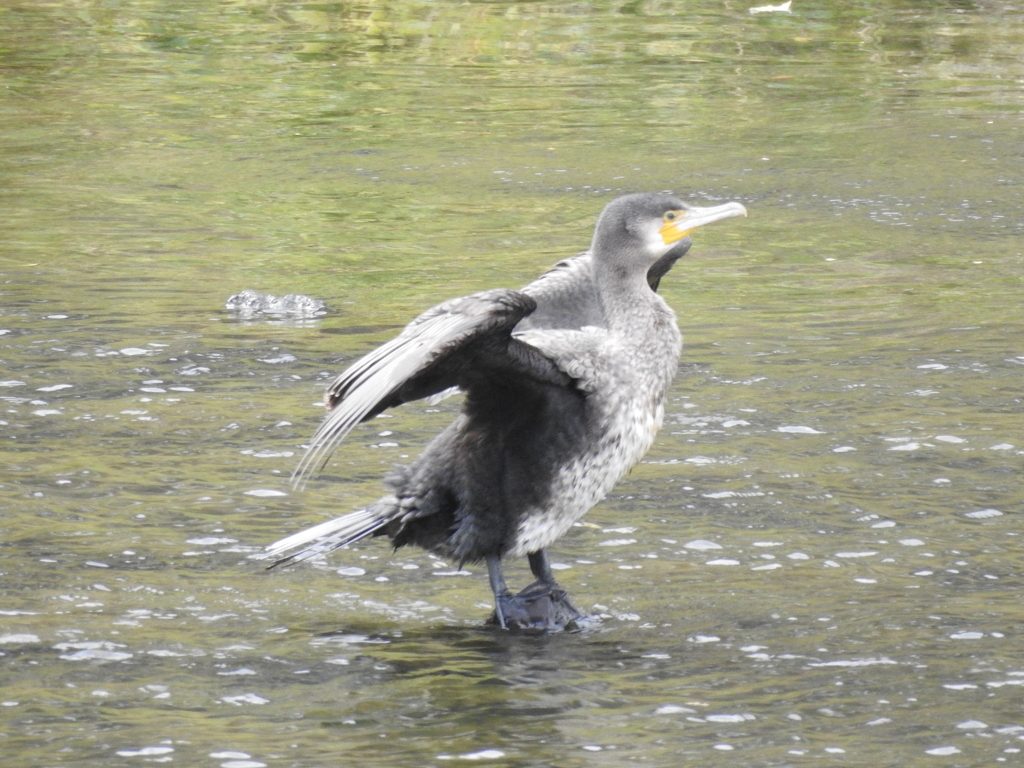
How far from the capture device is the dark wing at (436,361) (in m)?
4.42

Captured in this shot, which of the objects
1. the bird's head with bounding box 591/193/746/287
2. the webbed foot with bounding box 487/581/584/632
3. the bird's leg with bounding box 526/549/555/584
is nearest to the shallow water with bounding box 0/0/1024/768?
the webbed foot with bounding box 487/581/584/632

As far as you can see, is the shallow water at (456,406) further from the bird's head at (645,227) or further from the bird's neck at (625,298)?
the bird's head at (645,227)

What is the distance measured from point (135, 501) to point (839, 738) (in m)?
2.96

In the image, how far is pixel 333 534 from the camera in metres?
5.16

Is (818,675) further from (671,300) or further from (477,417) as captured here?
(671,300)

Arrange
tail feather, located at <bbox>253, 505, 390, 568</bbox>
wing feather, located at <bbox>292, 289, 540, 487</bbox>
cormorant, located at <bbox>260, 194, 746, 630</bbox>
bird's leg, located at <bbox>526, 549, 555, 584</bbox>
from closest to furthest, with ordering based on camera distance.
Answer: wing feather, located at <bbox>292, 289, 540, 487</bbox>, cormorant, located at <bbox>260, 194, 746, 630</bbox>, tail feather, located at <bbox>253, 505, 390, 568</bbox>, bird's leg, located at <bbox>526, 549, 555, 584</bbox>

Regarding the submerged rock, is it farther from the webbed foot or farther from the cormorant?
the webbed foot

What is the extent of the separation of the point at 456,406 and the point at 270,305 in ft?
6.18

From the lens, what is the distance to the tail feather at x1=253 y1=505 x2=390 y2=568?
16.8 ft

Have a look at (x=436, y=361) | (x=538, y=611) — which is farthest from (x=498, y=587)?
(x=436, y=361)

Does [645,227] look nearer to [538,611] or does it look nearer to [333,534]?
[538,611]

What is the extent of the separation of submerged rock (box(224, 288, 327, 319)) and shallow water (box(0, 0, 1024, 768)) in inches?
3.6

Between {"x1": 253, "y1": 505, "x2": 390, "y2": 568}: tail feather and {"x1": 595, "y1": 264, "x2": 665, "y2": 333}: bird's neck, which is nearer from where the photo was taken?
{"x1": 253, "y1": 505, "x2": 390, "y2": 568}: tail feather

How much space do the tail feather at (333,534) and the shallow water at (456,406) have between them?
22 centimetres
